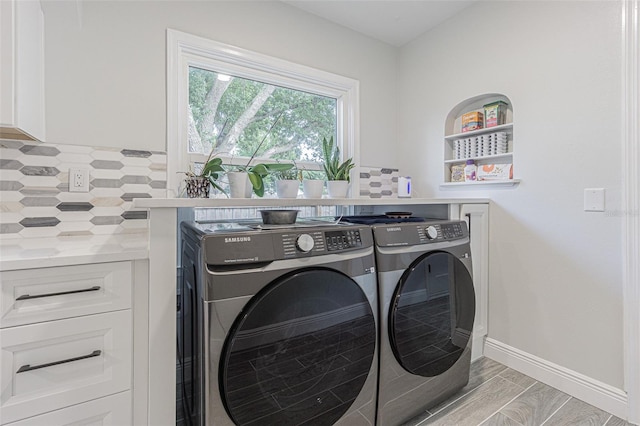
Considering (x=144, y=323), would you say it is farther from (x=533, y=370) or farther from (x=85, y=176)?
(x=533, y=370)

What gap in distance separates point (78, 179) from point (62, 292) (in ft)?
2.58

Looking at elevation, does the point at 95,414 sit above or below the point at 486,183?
below

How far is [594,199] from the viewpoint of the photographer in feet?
5.38

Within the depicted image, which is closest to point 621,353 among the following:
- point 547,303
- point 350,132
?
point 547,303

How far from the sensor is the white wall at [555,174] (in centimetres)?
160

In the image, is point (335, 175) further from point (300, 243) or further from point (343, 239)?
point (300, 243)

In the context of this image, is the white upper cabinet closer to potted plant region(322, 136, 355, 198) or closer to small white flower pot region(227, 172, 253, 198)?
small white flower pot region(227, 172, 253, 198)

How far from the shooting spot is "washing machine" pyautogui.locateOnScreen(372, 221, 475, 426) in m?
1.36

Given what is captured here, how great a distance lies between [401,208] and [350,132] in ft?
2.51

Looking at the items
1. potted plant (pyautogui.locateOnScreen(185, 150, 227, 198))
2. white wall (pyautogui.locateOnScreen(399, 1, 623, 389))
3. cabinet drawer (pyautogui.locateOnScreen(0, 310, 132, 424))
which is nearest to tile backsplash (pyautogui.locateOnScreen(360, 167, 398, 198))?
white wall (pyautogui.locateOnScreen(399, 1, 623, 389))

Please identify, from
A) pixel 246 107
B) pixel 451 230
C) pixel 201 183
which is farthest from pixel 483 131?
pixel 201 183

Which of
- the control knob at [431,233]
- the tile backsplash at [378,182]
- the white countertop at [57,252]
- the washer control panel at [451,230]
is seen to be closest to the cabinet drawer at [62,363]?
the white countertop at [57,252]

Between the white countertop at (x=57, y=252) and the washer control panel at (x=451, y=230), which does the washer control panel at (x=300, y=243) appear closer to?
the white countertop at (x=57, y=252)

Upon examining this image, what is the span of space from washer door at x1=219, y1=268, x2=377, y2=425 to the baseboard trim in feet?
4.16
